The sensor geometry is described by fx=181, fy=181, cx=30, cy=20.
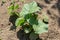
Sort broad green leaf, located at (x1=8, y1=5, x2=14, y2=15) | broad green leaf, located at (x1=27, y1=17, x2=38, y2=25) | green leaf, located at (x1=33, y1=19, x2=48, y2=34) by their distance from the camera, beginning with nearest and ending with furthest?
green leaf, located at (x1=33, y1=19, x2=48, y2=34)
broad green leaf, located at (x1=27, y1=17, x2=38, y2=25)
broad green leaf, located at (x1=8, y1=5, x2=14, y2=15)

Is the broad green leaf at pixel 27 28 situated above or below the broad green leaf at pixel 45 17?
below

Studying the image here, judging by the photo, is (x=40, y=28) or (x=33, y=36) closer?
(x=40, y=28)

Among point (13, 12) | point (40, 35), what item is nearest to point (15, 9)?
point (13, 12)

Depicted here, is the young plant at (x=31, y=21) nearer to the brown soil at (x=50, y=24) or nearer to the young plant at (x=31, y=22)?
the young plant at (x=31, y=22)

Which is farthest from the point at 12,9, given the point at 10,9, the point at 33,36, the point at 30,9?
the point at 33,36

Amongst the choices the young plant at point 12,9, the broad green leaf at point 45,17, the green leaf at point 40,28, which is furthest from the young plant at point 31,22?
the young plant at point 12,9

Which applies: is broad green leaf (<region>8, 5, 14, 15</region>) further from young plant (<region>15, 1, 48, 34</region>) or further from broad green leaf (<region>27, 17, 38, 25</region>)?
broad green leaf (<region>27, 17, 38, 25</region>)

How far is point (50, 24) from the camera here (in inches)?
138

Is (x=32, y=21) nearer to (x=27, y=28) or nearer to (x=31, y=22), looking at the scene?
(x=31, y=22)

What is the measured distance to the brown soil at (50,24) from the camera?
337 cm

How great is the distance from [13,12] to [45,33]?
792mm

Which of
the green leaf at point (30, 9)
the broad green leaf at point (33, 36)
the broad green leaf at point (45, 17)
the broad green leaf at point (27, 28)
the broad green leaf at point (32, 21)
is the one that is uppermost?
the green leaf at point (30, 9)

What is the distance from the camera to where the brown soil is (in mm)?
3373

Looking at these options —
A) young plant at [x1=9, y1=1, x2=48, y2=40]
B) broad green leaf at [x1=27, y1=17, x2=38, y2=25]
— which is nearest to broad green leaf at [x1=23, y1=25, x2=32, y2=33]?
young plant at [x1=9, y1=1, x2=48, y2=40]
